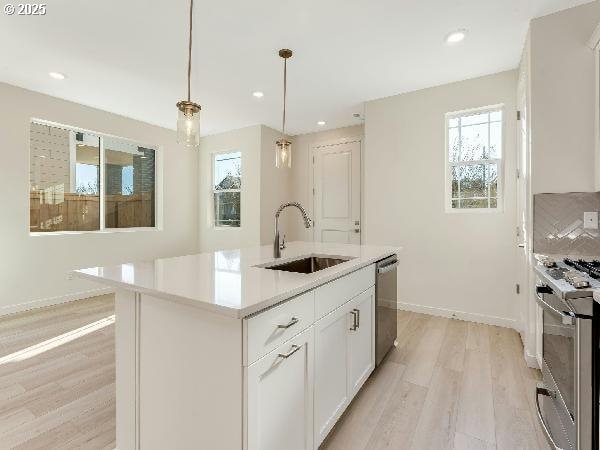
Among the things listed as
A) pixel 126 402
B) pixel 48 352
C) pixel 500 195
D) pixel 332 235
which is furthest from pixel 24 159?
pixel 500 195

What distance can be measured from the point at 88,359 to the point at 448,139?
431cm

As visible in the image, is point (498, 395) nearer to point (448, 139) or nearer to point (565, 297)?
point (565, 297)

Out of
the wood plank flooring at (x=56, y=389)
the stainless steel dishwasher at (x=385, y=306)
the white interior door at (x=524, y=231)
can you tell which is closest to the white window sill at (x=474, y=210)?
the white interior door at (x=524, y=231)

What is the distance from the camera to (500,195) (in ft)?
10.9

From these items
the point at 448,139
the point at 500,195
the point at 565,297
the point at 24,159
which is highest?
the point at 448,139

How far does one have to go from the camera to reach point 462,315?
11.4 ft

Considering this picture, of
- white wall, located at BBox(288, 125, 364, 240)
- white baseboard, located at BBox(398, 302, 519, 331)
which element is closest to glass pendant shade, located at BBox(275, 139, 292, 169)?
white baseboard, located at BBox(398, 302, 519, 331)

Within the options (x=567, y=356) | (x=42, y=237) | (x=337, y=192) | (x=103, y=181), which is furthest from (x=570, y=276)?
(x=103, y=181)

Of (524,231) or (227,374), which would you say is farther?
(524,231)

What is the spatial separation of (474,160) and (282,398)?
11.2 feet

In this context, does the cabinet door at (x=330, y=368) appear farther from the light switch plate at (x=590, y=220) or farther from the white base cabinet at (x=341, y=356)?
the light switch plate at (x=590, y=220)

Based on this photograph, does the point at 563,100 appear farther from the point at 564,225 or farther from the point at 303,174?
the point at 303,174

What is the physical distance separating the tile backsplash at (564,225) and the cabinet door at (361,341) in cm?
140

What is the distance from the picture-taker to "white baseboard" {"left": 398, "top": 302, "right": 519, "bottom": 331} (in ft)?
10.6
